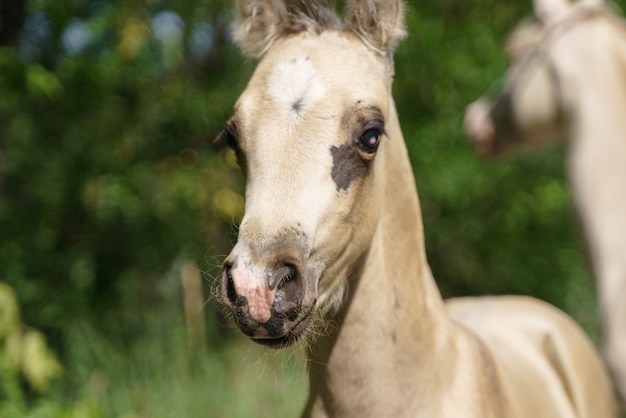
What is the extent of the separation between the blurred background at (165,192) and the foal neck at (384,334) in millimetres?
2822

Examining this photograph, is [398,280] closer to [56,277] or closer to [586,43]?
[586,43]

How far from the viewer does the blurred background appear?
5.61 meters

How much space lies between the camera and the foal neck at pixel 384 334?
253 centimetres

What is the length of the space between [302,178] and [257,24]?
2.70ft

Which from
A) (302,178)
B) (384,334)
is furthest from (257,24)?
(384,334)

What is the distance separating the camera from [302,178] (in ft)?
7.43

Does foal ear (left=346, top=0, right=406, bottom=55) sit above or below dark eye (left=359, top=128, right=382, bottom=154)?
above

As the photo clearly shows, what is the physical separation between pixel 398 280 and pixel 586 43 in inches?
46.7

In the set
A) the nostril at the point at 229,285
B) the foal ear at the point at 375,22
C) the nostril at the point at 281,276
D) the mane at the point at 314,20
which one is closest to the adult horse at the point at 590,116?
the foal ear at the point at 375,22

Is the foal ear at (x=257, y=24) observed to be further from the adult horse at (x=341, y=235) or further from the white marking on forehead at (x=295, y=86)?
the white marking on forehead at (x=295, y=86)

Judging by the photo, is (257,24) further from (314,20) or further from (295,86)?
(295,86)

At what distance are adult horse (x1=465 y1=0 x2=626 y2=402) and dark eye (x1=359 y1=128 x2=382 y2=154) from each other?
976mm

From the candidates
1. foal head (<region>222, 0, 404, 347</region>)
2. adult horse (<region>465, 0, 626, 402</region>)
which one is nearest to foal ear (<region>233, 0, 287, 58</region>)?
foal head (<region>222, 0, 404, 347</region>)

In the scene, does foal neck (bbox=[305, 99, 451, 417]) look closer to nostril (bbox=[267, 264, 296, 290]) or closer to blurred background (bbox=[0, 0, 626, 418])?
nostril (bbox=[267, 264, 296, 290])
